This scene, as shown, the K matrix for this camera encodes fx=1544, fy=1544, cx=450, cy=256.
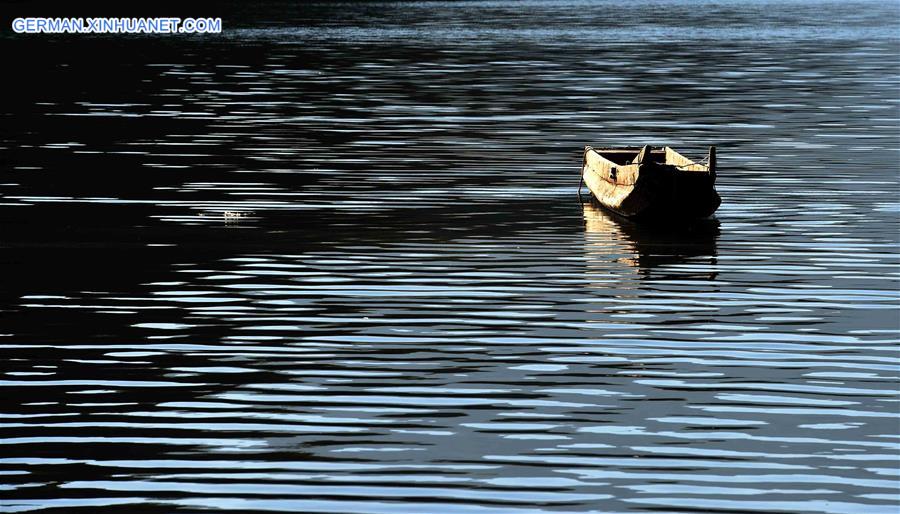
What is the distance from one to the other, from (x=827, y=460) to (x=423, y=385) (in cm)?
540

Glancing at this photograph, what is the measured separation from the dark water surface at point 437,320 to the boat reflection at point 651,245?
0.42 feet

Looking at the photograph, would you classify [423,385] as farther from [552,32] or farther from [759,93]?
[552,32]

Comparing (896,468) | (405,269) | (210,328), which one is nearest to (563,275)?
(405,269)

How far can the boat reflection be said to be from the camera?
28.7 metres

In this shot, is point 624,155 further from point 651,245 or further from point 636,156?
point 651,245

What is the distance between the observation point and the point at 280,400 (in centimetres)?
1917

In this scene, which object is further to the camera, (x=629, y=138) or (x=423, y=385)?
(x=629, y=138)

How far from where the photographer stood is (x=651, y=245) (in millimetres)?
31328

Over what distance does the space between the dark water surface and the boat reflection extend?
0.42ft

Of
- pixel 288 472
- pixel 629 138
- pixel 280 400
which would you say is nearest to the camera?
pixel 288 472

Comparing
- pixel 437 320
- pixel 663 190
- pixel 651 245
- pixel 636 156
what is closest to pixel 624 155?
pixel 636 156

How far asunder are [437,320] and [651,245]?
8.77 m

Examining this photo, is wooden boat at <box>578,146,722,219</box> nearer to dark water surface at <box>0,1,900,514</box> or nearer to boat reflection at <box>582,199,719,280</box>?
boat reflection at <box>582,199,719,280</box>

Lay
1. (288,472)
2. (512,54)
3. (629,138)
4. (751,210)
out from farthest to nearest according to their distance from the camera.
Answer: (512,54) < (629,138) < (751,210) < (288,472)
